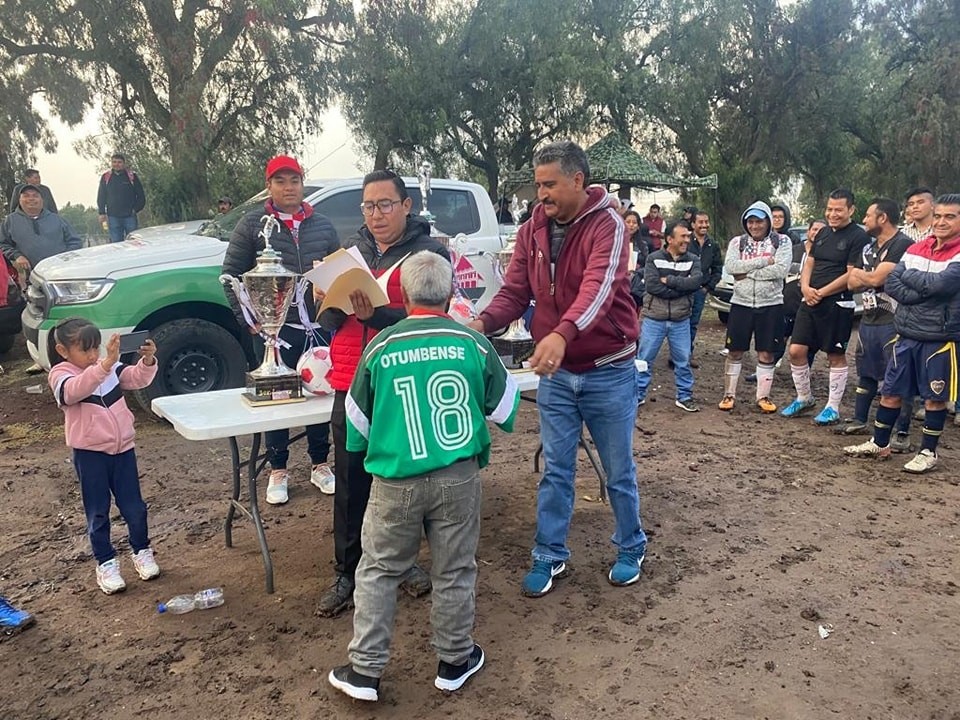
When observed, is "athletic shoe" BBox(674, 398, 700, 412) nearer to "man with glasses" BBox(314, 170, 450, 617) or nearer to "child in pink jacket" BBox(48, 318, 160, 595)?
"man with glasses" BBox(314, 170, 450, 617)

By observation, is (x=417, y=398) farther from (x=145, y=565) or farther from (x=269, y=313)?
(x=145, y=565)

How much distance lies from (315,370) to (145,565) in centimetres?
119

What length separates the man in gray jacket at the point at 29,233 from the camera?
24.9 feet

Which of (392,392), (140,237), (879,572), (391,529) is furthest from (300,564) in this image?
(140,237)

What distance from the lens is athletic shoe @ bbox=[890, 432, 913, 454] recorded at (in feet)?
16.9

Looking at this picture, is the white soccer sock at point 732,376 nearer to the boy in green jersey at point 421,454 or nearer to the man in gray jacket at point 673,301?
the man in gray jacket at point 673,301

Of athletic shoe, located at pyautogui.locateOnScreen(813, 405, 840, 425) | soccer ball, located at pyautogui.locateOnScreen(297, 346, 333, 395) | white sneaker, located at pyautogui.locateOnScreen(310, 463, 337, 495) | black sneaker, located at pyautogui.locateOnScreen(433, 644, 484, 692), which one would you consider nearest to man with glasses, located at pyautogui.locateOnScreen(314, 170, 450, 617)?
soccer ball, located at pyautogui.locateOnScreen(297, 346, 333, 395)

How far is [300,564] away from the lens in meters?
3.51

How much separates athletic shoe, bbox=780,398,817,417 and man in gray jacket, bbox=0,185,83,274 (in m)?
7.63

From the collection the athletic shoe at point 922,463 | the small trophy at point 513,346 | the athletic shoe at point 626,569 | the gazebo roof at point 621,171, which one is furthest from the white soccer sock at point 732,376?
the gazebo roof at point 621,171

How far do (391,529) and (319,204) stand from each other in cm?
441

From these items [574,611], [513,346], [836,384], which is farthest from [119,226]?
[574,611]

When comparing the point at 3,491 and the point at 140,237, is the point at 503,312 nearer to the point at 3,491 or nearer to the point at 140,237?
the point at 3,491

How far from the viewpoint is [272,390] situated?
337 cm
